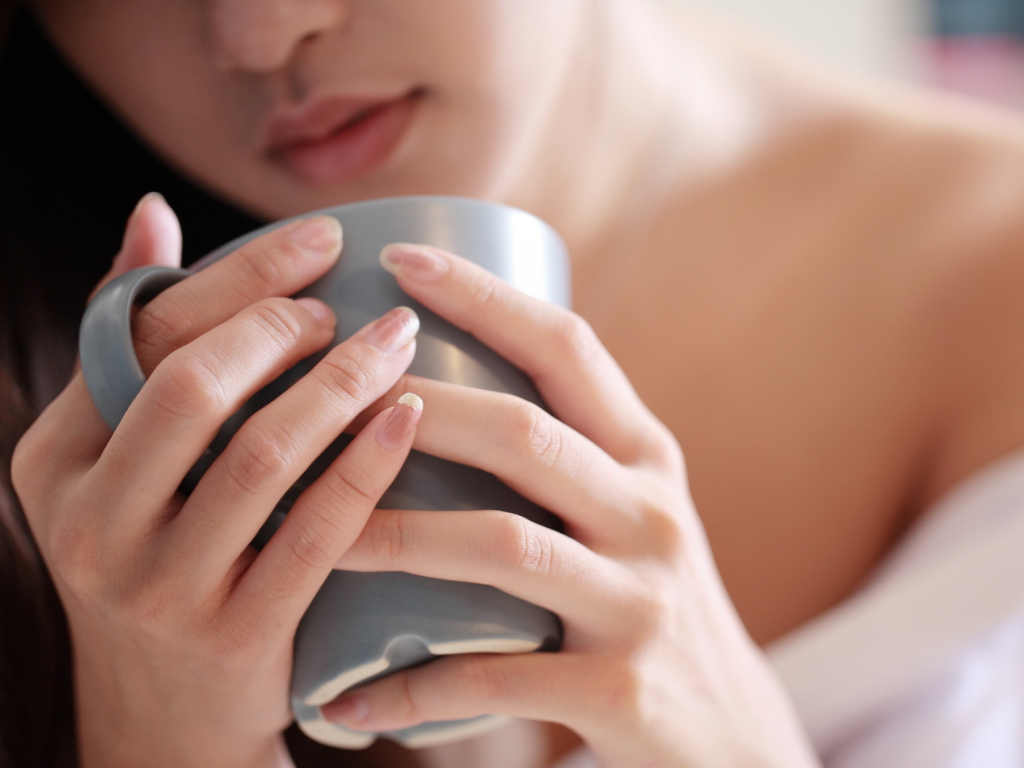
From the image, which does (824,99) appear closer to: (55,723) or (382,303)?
(382,303)

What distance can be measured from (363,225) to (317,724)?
1.01 feet

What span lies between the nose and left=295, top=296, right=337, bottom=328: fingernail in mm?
256

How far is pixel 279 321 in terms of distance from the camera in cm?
45

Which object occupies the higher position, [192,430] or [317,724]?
[192,430]

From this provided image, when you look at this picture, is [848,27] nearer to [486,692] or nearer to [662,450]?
[662,450]

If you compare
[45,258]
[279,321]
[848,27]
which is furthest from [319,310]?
[848,27]

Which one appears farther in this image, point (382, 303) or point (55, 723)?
point (55, 723)

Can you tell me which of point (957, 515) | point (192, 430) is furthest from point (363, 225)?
point (957, 515)

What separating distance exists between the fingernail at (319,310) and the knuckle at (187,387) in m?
0.07

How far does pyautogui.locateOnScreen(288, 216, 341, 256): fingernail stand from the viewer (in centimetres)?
48

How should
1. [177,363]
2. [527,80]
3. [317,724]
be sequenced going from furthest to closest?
1. [527,80]
2. [317,724]
3. [177,363]

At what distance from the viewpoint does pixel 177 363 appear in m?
0.42

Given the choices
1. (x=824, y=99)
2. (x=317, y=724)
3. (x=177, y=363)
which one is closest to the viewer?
(x=177, y=363)

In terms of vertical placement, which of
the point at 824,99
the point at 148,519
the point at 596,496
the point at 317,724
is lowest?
the point at 317,724
